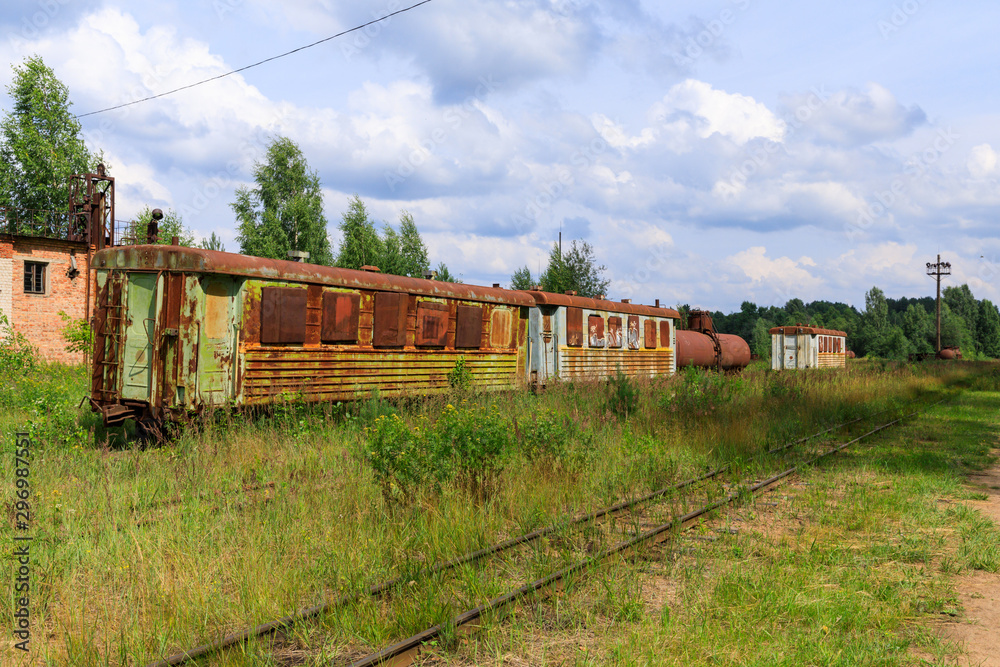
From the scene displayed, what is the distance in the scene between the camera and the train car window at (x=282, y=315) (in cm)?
955

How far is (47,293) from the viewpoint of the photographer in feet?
83.9

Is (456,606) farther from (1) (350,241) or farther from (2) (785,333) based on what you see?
(1) (350,241)

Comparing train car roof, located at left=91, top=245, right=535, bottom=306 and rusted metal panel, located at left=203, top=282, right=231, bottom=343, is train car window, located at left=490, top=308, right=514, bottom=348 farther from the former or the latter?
rusted metal panel, located at left=203, top=282, right=231, bottom=343

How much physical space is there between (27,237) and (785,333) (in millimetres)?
35086

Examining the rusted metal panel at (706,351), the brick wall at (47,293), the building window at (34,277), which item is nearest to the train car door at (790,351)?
the rusted metal panel at (706,351)

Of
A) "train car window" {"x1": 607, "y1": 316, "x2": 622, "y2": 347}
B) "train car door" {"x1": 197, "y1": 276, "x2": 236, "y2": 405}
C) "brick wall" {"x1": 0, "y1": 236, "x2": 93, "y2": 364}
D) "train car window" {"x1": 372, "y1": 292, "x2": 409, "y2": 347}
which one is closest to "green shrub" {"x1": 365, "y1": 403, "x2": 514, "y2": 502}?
"train car door" {"x1": 197, "y1": 276, "x2": 236, "y2": 405}

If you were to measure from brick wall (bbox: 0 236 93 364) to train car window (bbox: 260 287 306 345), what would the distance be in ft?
65.1

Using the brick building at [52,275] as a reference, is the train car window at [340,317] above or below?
below

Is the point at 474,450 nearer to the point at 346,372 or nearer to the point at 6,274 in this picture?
the point at 346,372

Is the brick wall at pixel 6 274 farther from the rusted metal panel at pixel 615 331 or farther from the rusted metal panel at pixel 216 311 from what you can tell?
the rusted metal panel at pixel 615 331

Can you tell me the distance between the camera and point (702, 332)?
2514cm

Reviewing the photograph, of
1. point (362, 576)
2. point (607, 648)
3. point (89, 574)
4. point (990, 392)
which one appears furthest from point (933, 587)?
point (990, 392)

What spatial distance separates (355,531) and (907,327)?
101034mm

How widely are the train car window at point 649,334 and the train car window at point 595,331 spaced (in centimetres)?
255
